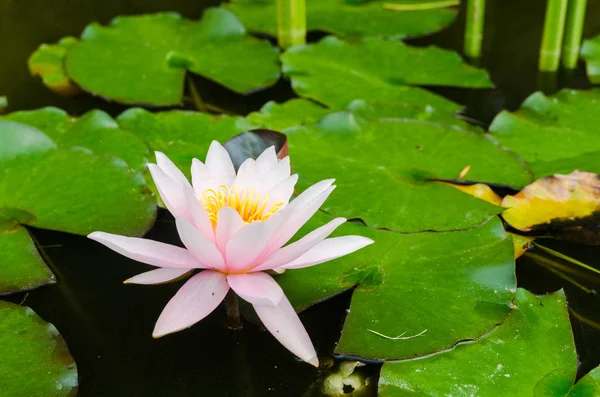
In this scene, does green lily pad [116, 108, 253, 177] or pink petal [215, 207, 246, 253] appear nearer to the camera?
pink petal [215, 207, 246, 253]

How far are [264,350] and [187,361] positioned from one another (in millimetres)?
132

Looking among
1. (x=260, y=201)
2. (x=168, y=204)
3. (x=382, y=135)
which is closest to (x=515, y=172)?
(x=382, y=135)

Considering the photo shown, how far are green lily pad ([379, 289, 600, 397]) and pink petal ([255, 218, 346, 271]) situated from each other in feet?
0.78

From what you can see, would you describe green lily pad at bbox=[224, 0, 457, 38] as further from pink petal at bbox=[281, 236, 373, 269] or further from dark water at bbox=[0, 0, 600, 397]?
pink petal at bbox=[281, 236, 373, 269]

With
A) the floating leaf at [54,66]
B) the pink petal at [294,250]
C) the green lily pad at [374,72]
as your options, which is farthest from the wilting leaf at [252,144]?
the floating leaf at [54,66]

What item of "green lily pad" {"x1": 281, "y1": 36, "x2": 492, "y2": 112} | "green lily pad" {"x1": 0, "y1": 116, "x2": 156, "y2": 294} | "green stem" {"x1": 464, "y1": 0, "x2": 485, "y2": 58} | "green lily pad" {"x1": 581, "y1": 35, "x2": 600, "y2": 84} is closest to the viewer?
"green lily pad" {"x1": 0, "y1": 116, "x2": 156, "y2": 294}

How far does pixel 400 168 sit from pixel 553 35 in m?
0.92

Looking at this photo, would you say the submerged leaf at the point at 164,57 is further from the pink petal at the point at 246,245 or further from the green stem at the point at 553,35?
the pink petal at the point at 246,245

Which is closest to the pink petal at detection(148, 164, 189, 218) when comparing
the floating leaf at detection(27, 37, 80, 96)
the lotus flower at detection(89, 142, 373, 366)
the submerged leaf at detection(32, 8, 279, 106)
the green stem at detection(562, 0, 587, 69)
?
the lotus flower at detection(89, 142, 373, 366)

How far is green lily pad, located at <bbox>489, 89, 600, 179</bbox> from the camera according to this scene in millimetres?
1535

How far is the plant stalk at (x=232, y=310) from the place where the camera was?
3.47 ft

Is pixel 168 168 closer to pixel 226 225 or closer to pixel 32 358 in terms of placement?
pixel 226 225

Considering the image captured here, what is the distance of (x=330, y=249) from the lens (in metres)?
1.00

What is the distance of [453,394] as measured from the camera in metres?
0.97
